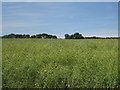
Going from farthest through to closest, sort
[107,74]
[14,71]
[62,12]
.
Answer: [62,12] → [14,71] → [107,74]

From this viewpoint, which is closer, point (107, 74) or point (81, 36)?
point (107, 74)

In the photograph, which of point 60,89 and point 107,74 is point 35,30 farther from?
point 107,74

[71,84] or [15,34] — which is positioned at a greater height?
[15,34]

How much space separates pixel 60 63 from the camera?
6.79 ft

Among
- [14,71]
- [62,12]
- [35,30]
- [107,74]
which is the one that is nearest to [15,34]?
[35,30]

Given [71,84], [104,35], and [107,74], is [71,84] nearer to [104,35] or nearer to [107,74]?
[107,74]

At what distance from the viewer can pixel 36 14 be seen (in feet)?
7.21

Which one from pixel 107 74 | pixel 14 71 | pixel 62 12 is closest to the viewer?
pixel 107 74

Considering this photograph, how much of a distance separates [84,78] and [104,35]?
0.60 metres

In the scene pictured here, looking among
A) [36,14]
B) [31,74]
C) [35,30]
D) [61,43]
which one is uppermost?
[36,14]

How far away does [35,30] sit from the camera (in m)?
2.19

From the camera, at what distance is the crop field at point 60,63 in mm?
1926

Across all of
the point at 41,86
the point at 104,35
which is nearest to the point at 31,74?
the point at 41,86

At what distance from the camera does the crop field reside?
6.32ft
